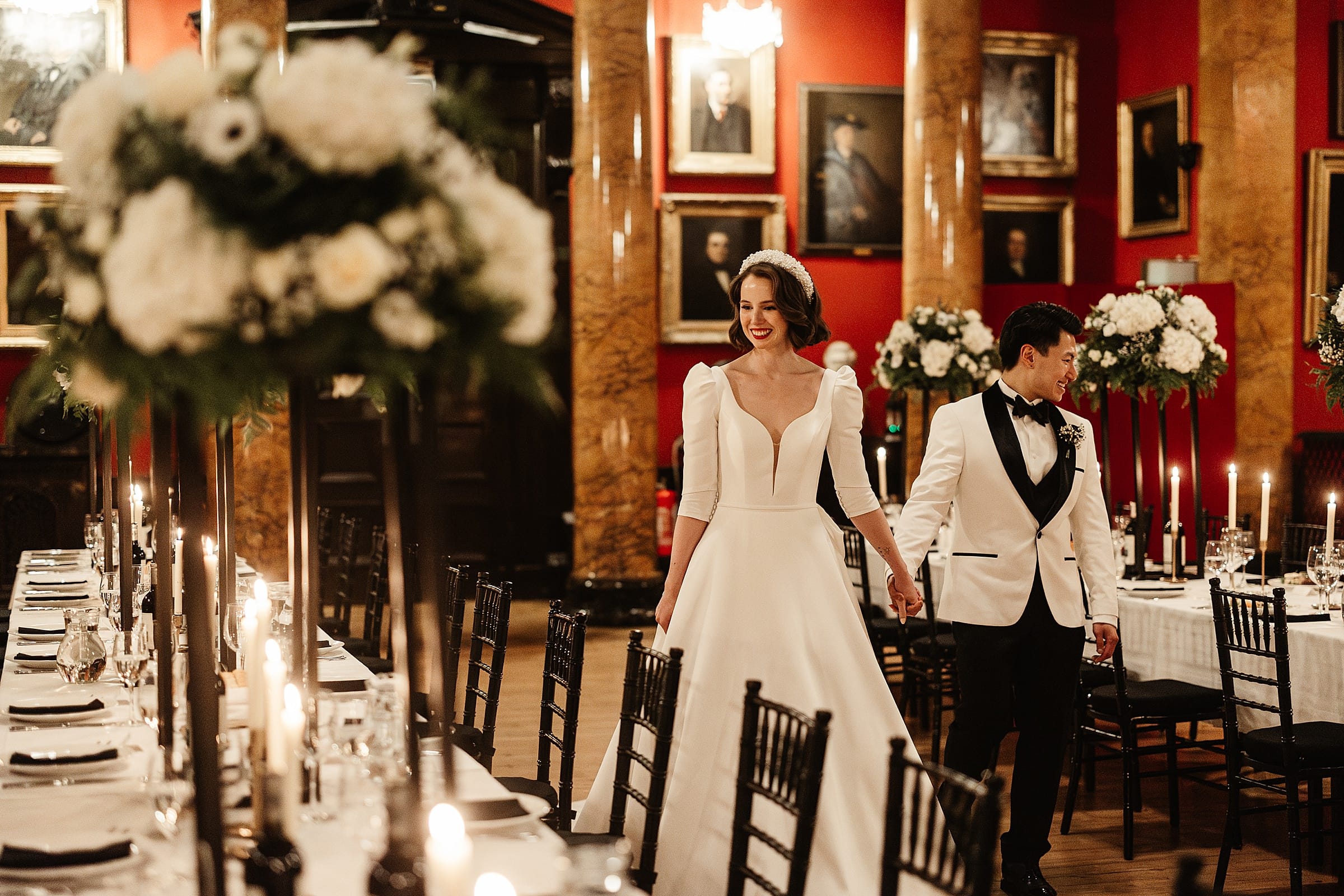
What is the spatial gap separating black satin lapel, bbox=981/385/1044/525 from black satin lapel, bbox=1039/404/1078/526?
0.07 metres

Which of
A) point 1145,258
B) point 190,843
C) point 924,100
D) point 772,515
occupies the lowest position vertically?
point 190,843

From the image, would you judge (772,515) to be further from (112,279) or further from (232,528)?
(112,279)

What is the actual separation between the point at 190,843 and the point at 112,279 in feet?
3.45

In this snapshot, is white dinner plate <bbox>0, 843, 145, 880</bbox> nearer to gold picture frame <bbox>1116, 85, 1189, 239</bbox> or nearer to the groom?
the groom

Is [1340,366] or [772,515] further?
[1340,366]

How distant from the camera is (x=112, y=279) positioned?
5.34ft

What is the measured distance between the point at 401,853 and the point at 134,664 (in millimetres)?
1652

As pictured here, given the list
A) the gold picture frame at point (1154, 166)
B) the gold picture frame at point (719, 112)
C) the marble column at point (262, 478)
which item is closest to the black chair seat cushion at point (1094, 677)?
the marble column at point (262, 478)

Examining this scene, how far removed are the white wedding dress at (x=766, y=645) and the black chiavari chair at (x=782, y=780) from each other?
34.6 inches

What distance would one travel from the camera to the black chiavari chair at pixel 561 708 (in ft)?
11.3

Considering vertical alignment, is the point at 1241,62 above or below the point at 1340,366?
above

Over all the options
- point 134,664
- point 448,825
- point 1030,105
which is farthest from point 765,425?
point 1030,105

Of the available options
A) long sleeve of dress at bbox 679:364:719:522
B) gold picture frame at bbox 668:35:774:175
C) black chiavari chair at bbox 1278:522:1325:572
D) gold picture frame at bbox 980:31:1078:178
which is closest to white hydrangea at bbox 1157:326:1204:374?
black chiavari chair at bbox 1278:522:1325:572

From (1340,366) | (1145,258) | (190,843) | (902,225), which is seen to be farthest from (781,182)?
(190,843)
